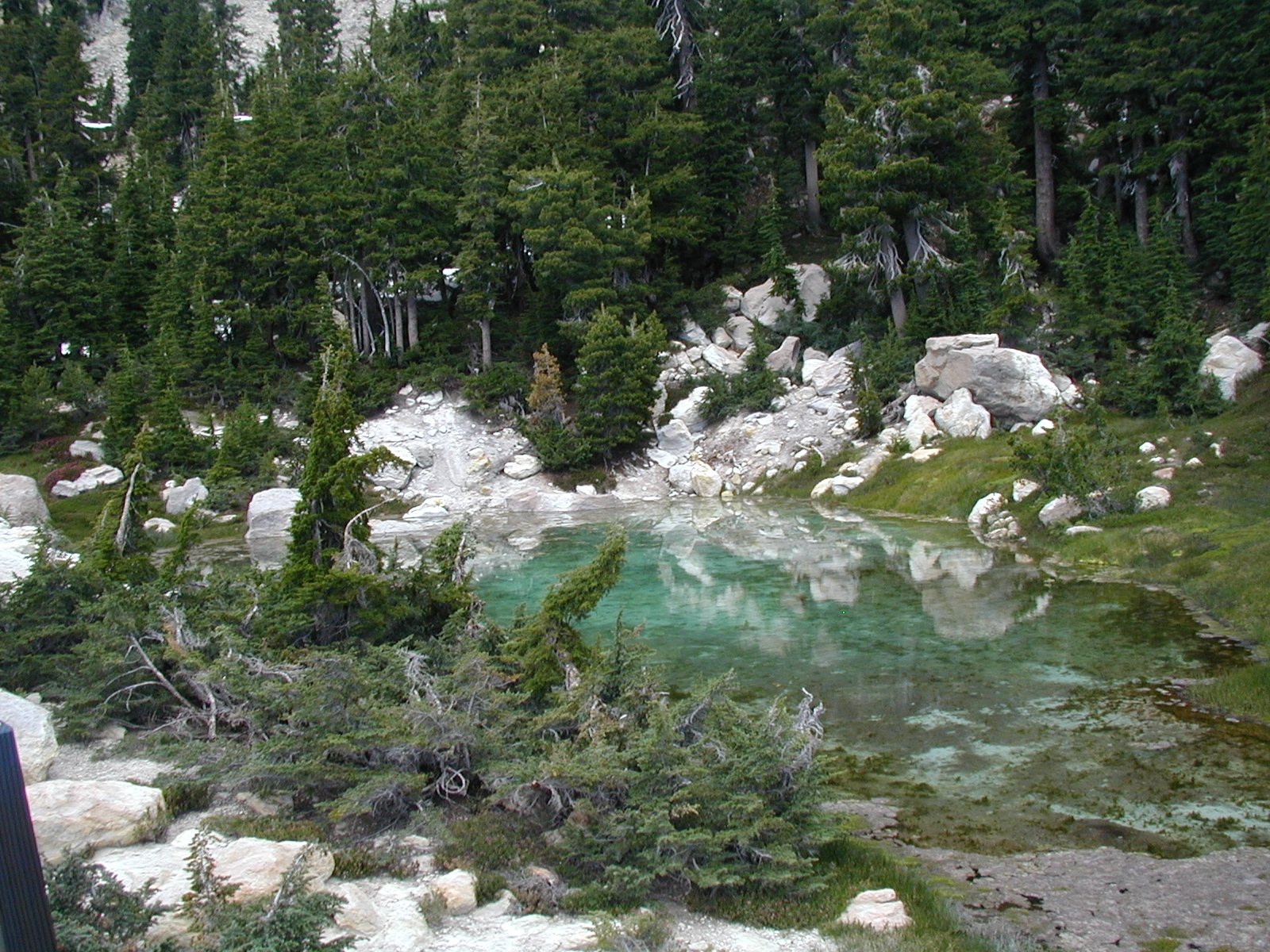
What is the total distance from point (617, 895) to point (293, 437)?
3522 centimetres

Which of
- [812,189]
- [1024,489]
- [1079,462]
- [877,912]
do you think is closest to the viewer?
[877,912]

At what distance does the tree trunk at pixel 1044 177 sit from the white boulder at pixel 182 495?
123 ft

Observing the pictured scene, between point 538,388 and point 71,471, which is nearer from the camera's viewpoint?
point 71,471

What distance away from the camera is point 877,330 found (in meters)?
41.2

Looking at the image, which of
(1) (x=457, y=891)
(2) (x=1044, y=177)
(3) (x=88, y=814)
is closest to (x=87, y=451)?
(3) (x=88, y=814)

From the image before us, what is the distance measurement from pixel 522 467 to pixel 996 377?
19.0m

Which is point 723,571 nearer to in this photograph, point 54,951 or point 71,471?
point 54,951

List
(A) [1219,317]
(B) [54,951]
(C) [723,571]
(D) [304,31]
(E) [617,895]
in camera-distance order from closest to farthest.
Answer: (B) [54,951] → (E) [617,895] → (C) [723,571] → (A) [1219,317] → (D) [304,31]

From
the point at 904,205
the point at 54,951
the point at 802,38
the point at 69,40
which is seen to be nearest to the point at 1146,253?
the point at 904,205

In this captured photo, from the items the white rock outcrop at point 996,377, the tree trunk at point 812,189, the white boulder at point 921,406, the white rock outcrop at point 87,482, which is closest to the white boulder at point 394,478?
the white rock outcrop at point 87,482

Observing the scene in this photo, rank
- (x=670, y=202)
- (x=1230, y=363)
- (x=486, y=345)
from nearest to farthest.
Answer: (x=1230, y=363) < (x=486, y=345) < (x=670, y=202)

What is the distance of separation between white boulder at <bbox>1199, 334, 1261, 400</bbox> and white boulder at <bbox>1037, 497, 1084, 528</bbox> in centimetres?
928

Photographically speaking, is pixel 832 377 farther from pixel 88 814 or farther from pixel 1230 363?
pixel 88 814

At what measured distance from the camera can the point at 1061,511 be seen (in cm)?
2339
